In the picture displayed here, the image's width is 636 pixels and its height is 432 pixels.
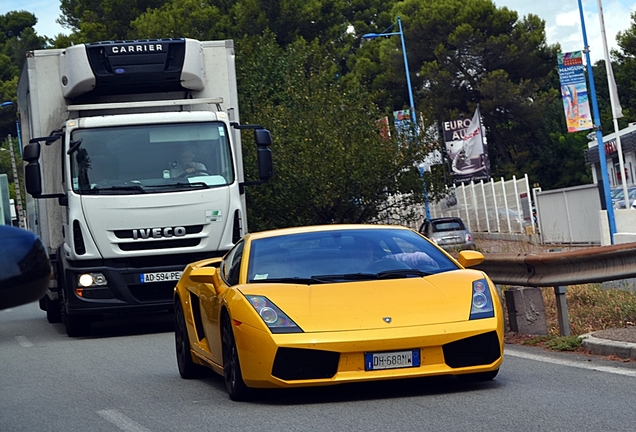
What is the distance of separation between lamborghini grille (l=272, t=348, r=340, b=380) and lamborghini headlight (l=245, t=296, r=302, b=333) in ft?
0.45

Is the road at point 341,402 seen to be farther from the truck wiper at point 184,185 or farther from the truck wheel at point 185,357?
the truck wiper at point 184,185

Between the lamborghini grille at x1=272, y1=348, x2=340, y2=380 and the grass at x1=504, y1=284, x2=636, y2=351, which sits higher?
the lamborghini grille at x1=272, y1=348, x2=340, y2=380

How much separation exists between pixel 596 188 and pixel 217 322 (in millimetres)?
28750

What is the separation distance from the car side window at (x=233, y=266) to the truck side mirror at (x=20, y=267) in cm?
539

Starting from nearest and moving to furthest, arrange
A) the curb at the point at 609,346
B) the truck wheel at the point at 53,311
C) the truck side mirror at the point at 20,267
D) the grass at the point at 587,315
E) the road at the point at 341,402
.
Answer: the truck side mirror at the point at 20,267, the road at the point at 341,402, the curb at the point at 609,346, the grass at the point at 587,315, the truck wheel at the point at 53,311

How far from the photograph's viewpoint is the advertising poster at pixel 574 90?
3198cm

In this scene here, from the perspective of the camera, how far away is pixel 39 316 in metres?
20.4

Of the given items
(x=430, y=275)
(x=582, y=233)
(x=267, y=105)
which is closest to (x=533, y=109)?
(x=582, y=233)

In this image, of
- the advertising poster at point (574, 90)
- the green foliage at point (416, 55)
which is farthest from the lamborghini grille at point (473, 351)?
the green foliage at point (416, 55)

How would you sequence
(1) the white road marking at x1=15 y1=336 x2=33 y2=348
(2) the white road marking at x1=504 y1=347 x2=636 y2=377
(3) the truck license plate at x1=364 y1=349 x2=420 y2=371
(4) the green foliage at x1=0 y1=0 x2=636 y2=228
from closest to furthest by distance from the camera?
(3) the truck license plate at x1=364 y1=349 x2=420 y2=371, (2) the white road marking at x1=504 y1=347 x2=636 y2=377, (1) the white road marking at x1=15 y1=336 x2=33 y2=348, (4) the green foliage at x1=0 y1=0 x2=636 y2=228

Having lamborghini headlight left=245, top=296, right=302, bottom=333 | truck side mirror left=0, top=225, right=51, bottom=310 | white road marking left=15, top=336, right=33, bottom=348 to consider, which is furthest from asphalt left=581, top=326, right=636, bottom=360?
white road marking left=15, top=336, right=33, bottom=348

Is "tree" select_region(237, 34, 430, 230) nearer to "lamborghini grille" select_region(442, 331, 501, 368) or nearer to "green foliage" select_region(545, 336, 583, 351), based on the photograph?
"green foliage" select_region(545, 336, 583, 351)

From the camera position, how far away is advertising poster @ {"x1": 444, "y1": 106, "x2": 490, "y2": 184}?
45.6 metres

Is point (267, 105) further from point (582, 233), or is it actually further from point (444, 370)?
point (444, 370)
